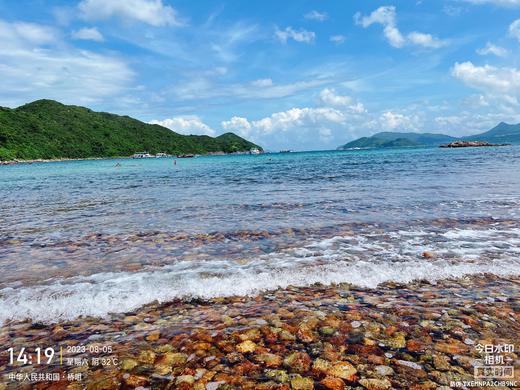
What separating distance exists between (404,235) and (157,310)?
842cm

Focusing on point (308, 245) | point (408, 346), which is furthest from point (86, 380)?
point (308, 245)

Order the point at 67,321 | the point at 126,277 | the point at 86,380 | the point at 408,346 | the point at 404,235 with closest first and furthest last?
1. the point at 86,380
2. the point at 408,346
3. the point at 67,321
4. the point at 126,277
5. the point at 404,235

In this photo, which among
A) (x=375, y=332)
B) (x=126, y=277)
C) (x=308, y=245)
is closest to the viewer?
(x=375, y=332)

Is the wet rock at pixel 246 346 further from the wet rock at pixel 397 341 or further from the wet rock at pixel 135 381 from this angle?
the wet rock at pixel 397 341

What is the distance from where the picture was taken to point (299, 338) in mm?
5043

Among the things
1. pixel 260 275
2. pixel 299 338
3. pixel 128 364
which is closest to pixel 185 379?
pixel 128 364

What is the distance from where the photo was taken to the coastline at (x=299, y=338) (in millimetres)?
4164

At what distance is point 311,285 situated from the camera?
7.36 m

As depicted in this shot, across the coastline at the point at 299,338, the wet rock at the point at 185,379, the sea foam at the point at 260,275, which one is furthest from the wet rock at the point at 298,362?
the sea foam at the point at 260,275

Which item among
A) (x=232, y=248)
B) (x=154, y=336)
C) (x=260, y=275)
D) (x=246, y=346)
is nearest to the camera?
(x=246, y=346)

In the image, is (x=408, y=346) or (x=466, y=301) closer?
(x=408, y=346)

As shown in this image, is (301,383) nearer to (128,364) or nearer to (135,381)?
(135,381)

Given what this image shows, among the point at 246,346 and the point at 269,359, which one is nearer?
the point at 269,359

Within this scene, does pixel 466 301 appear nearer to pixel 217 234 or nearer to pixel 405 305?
pixel 405 305
